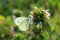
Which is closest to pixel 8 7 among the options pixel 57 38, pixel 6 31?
pixel 6 31

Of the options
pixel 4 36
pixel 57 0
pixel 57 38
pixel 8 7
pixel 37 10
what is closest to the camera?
pixel 37 10

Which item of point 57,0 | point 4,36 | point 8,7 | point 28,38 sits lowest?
point 28,38

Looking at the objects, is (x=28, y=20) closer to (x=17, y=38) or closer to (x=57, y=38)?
(x=17, y=38)

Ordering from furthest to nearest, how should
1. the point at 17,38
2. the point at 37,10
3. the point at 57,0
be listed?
the point at 57,0 → the point at 17,38 → the point at 37,10

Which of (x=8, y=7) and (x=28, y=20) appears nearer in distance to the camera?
(x=28, y=20)

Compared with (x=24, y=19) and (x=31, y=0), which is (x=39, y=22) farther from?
(x=31, y=0)

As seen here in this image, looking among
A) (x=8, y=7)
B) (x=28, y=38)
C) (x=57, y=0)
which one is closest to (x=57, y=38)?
(x=28, y=38)

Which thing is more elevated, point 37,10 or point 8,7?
point 8,7

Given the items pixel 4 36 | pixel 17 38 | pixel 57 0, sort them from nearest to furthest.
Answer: pixel 17 38
pixel 4 36
pixel 57 0

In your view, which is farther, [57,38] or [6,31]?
[6,31]
